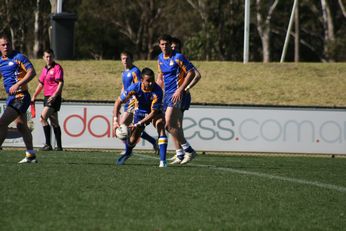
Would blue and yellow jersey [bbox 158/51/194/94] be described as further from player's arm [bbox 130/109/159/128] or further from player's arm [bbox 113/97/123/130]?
player's arm [bbox 113/97/123/130]

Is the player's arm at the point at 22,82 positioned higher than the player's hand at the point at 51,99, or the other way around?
the player's arm at the point at 22,82

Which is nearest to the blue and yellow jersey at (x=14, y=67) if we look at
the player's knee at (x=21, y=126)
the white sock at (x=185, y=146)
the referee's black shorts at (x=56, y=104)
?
the player's knee at (x=21, y=126)

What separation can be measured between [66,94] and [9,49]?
48.7 feet

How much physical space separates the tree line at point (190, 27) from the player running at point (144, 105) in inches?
1299

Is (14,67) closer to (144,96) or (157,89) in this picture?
(144,96)

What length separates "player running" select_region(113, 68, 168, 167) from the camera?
13.3m

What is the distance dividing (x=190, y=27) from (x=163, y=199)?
161 ft

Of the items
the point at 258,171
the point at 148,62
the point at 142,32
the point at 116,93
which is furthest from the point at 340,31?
the point at 258,171

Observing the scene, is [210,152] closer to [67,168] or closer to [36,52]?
[67,168]

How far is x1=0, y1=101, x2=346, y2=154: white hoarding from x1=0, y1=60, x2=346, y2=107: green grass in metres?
6.69

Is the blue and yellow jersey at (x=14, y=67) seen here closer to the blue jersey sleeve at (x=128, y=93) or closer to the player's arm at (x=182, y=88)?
the blue jersey sleeve at (x=128, y=93)

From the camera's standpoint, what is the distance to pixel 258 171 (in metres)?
13.8

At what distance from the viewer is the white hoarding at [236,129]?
67.6 ft

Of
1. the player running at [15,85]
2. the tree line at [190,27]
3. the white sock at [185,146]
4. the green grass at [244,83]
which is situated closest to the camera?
the player running at [15,85]
